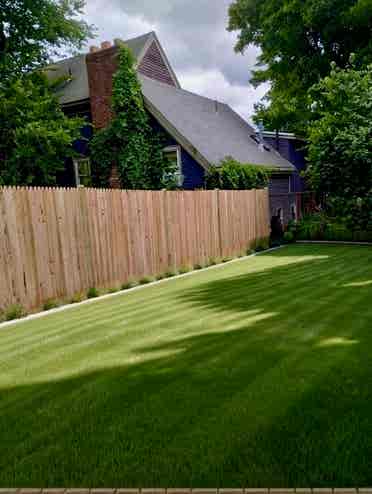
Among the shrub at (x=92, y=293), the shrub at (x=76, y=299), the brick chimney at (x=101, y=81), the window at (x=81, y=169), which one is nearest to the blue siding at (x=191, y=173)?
the brick chimney at (x=101, y=81)

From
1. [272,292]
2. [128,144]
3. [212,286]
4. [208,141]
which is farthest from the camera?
[208,141]

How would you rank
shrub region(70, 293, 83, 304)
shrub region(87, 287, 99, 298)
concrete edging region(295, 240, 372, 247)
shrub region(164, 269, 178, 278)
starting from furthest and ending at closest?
concrete edging region(295, 240, 372, 247) → shrub region(164, 269, 178, 278) → shrub region(87, 287, 99, 298) → shrub region(70, 293, 83, 304)

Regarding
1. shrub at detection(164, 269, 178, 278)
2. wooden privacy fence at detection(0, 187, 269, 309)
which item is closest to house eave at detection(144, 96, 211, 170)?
wooden privacy fence at detection(0, 187, 269, 309)

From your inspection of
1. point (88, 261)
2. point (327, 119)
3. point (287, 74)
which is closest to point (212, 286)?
point (88, 261)

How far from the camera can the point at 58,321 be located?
6328mm

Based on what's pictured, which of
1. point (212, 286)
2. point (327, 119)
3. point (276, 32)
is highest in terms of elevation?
point (276, 32)

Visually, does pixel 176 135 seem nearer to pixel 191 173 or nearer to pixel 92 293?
pixel 191 173

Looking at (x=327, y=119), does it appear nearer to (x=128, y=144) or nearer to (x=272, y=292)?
(x=272, y=292)

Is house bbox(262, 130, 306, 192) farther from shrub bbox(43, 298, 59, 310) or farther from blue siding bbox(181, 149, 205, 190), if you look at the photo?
shrub bbox(43, 298, 59, 310)

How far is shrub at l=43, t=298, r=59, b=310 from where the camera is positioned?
7425mm

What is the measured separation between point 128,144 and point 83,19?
10179 millimetres

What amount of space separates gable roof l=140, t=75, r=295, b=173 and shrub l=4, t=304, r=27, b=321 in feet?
36.3

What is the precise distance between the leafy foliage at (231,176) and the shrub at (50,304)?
32.7ft

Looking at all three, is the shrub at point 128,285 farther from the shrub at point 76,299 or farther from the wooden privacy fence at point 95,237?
the shrub at point 76,299
